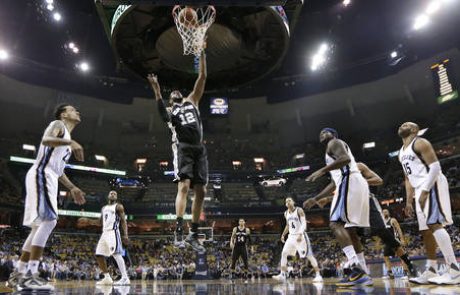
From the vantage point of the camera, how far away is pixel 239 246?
12.8 m

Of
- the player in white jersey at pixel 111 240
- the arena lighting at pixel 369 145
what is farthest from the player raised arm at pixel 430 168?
the arena lighting at pixel 369 145

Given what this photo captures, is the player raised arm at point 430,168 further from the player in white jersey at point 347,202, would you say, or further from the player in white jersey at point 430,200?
the player in white jersey at point 347,202

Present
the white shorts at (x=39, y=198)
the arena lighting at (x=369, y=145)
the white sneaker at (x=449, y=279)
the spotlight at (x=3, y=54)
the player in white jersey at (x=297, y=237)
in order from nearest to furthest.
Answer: the white shorts at (x=39, y=198)
the white sneaker at (x=449, y=279)
the player in white jersey at (x=297, y=237)
the spotlight at (x=3, y=54)
the arena lighting at (x=369, y=145)

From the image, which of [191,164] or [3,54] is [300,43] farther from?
[191,164]

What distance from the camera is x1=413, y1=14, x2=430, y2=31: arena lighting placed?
24703mm

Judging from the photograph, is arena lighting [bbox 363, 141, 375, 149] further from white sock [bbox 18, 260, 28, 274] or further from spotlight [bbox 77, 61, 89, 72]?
white sock [bbox 18, 260, 28, 274]

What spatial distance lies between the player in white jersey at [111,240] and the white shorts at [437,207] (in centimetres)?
634

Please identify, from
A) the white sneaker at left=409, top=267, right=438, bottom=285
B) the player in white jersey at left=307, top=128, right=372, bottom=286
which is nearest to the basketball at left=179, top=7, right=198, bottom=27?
the player in white jersey at left=307, top=128, right=372, bottom=286

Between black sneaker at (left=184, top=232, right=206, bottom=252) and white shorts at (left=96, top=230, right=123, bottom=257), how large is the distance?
4.89 m

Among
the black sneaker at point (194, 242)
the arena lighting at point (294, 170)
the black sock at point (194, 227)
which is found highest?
the arena lighting at point (294, 170)

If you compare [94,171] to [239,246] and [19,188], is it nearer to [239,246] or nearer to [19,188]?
[19,188]

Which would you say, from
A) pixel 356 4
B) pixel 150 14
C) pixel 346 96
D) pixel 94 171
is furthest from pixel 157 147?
pixel 150 14

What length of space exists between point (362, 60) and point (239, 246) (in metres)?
24.5

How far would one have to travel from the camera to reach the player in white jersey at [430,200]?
520 cm
